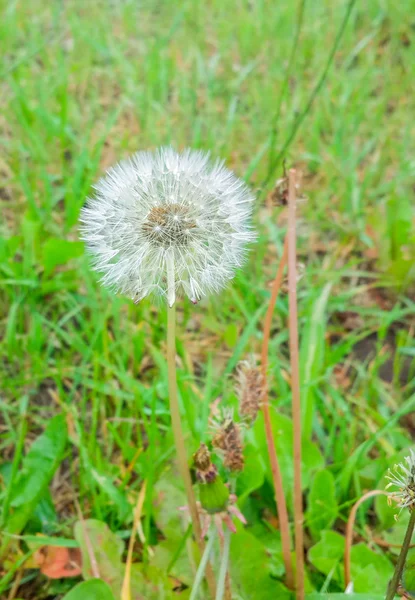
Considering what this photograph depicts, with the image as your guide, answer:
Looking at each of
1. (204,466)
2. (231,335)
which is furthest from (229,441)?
(231,335)

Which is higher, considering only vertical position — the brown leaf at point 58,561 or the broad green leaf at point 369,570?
the broad green leaf at point 369,570

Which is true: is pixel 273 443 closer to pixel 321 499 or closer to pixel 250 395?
pixel 250 395

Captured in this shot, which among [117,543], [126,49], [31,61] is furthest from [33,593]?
[126,49]

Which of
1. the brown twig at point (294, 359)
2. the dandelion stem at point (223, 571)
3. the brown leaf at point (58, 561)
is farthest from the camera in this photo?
the brown leaf at point (58, 561)

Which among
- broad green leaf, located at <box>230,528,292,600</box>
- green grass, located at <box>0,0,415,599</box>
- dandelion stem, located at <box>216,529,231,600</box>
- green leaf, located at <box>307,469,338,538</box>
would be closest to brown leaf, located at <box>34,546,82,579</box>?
green grass, located at <box>0,0,415,599</box>

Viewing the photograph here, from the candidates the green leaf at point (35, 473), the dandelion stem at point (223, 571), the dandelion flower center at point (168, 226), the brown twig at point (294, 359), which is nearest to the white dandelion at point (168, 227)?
the dandelion flower center at point (168, 226)

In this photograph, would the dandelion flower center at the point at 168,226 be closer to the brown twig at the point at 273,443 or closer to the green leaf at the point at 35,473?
the brown twig at the point at 273,443

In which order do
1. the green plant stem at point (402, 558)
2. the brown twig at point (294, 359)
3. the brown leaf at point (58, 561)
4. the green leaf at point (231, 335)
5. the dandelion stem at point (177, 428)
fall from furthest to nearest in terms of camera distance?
the green leaf at point (231, 335) → the brown leaf at point (58, 561) → the brown twig at point (294, 359) → the dandelion stem at point (177, 428) → the green plant stem at point (402, 558)
